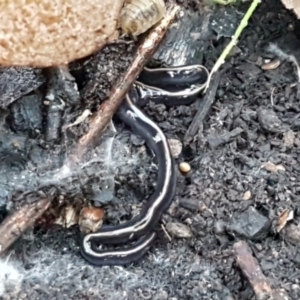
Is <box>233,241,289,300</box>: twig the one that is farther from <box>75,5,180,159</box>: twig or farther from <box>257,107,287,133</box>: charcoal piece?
<box>75,5,180,159</box>: twig

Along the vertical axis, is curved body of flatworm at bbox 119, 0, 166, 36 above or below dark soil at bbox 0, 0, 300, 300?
above

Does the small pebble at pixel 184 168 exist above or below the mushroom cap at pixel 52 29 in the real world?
below

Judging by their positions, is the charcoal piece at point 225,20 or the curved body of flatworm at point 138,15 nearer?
the curved body of flatworm at point 138,15

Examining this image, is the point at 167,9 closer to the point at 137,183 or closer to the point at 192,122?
the point at 192,122

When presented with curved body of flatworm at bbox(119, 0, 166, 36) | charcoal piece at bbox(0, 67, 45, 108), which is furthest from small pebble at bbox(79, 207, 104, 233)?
curved body of flatworm at bbox(119, 0, 166, 36)

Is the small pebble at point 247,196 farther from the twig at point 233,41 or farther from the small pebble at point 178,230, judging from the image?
the twig at point 233,41

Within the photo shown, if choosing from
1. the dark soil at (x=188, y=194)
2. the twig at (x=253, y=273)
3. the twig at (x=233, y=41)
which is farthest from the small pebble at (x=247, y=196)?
the twig at (x=233, y=41)
